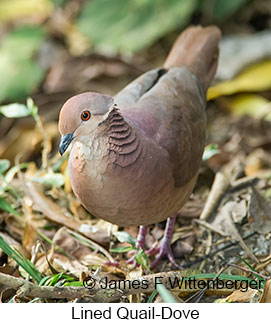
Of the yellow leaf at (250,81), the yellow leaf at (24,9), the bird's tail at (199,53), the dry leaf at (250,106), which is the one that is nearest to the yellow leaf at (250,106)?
the dry leaf at (250,106)

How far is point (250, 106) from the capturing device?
17.9ft

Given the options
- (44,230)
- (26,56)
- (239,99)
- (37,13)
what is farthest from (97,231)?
(37,13)

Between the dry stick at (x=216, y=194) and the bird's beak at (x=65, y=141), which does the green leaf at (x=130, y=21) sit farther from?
the bird's beak at (x=65, y=141)

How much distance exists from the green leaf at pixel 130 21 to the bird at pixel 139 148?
2135 millimetres

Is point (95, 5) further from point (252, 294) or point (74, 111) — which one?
point (252, 294)

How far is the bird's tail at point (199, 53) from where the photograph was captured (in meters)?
4.08

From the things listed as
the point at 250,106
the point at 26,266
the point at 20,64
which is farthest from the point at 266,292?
the point at 20,64

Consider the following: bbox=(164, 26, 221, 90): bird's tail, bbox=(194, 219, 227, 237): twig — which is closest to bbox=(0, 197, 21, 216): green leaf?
bbox=(194, 219, 227, 237): twig

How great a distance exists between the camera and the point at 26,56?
247 inches

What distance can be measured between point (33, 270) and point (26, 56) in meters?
3.67

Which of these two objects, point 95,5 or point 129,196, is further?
point 95,5

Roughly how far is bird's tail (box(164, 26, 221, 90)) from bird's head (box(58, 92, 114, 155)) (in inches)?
52.0

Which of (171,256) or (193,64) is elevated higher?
(193,64)

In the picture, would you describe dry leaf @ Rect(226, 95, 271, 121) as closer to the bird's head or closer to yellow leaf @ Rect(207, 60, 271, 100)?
yellow leaf @ Rect(207, 60, 271, 100)
